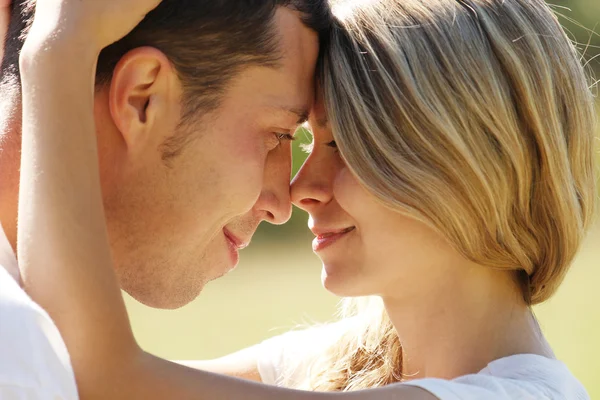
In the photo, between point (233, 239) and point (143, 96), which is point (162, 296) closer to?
point (233, 239)

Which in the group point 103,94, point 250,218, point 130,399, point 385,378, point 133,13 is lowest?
point 385,378

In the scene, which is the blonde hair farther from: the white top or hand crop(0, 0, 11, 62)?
the white top

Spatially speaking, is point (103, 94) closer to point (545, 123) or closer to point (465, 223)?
point (465, 223)

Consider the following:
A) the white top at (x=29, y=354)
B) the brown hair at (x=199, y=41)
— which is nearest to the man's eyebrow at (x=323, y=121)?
the brown hair at (x=199, y=41)

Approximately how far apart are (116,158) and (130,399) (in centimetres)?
71

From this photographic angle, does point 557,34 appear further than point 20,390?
Yes

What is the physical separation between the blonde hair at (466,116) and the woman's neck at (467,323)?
85 mm

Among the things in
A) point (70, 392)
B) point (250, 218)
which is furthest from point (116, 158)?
point (70, 392)

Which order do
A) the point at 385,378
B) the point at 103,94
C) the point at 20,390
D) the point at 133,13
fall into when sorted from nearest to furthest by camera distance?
the point at 20,390 → the point at 133,13 → the point at 103,94 → the point at 385,378

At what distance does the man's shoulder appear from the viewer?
177cm

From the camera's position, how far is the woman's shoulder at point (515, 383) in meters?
2.42

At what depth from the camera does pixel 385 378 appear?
10.4 ft

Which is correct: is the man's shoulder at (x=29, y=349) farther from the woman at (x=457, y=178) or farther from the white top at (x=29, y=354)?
the woman at (x=457, y=178)

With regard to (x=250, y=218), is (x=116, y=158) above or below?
above
